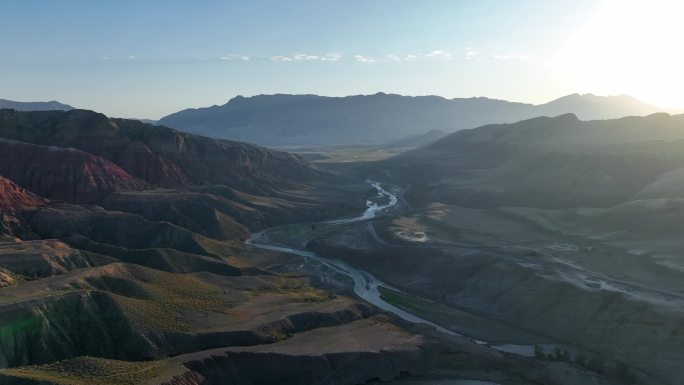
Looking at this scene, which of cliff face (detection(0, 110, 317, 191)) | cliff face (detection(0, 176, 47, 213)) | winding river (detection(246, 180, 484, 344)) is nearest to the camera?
winding river (detection(246, 180, 484, 344))

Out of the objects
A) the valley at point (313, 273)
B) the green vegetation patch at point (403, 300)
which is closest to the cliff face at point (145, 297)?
the valley at point (313, 273)

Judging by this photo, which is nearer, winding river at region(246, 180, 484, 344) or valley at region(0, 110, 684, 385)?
valley at region(0, 110, 684, 385)

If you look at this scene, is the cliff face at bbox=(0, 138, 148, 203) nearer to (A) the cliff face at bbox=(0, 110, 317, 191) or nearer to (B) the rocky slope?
(A) the cliff face at bbox=(0, 110, 317, 191)

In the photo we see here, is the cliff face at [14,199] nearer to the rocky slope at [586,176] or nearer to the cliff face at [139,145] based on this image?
the cliff face at [139,145]

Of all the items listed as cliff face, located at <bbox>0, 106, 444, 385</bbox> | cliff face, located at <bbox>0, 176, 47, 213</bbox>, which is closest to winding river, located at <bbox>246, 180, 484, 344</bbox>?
cliff face, located at <bbox>0, 106, 444, 385</bbox>

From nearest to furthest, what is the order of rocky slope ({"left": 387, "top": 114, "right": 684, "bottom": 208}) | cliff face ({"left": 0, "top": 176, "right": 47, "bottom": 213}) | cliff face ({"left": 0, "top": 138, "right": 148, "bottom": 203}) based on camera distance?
cliff face ({"left": 0, "top": 176, "right": 47, "bottom": 213})
cliff face ({"left": 0, "top": 138, "right": 148, "bottom": 203})
rocky slope ({"left": 387, "top": 114, "right": 684, "bottom": 208})

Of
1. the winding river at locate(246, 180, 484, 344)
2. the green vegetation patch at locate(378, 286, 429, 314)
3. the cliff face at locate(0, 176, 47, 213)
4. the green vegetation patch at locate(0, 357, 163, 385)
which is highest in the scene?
the cliff face at locate(0, 176, 47, 213)

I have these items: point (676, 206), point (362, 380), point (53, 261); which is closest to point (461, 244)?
point (676, 206)

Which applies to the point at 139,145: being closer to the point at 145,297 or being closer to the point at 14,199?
the point at 14,199

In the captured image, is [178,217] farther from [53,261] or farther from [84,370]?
[84,370]

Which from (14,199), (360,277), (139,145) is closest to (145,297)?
(360,277)
